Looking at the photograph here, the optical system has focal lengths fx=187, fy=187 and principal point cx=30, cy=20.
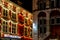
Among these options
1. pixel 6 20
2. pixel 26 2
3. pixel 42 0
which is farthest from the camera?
pixel 26 2

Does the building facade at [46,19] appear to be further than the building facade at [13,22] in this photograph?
No

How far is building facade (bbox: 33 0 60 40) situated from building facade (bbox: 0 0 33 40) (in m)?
4.62

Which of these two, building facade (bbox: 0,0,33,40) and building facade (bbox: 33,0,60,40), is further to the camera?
building facade (bbox: 0,0,33,40)

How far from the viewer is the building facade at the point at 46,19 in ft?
43.6

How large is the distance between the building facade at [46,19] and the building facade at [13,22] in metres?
4.62

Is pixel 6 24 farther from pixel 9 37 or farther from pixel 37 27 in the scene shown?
pixel 37 27

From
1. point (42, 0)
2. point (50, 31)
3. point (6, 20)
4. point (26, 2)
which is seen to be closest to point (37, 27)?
point (50, 31)

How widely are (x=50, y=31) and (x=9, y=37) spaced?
20.5ft

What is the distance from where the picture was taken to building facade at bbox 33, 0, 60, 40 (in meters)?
13.3

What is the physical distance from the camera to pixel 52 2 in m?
13.8

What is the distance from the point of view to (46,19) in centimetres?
1367

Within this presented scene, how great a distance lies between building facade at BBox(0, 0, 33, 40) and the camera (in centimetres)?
1774

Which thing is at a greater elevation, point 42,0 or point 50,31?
point 42,0

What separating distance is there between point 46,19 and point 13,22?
6630 millimetres
